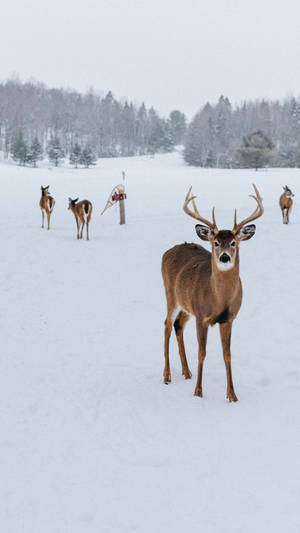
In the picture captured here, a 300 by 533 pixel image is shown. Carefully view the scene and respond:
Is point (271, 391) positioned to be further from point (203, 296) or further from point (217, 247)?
point (217, 247)

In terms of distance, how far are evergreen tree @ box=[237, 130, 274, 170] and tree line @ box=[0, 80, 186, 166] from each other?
98.3 feet

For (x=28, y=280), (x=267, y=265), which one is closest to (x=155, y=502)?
(x=28, y=280)

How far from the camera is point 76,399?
16.8 ft

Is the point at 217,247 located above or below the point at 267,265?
above

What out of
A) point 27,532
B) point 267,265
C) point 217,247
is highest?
point 217,247

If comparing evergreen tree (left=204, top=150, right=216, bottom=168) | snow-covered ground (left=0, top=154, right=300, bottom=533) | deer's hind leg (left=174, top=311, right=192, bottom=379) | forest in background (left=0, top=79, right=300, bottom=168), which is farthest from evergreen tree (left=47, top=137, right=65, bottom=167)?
deer's hind leg (left=174, top=311, right=192, bottom=379)

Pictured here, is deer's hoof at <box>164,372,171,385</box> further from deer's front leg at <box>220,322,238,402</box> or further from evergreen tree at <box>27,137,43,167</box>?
evergreen tree at <box>27,137,43,167</box>

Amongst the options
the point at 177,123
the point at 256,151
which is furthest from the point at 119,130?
the point at 256,151

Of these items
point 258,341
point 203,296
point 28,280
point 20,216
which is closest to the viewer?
point 203,296

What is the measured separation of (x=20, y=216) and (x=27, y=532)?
20484mm

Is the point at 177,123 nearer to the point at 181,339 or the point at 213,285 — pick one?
the point at 181,339

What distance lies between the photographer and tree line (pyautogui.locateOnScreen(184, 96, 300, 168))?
5584cm

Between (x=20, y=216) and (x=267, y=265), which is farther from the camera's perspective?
(x=20, y=216)

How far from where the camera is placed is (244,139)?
186ft
